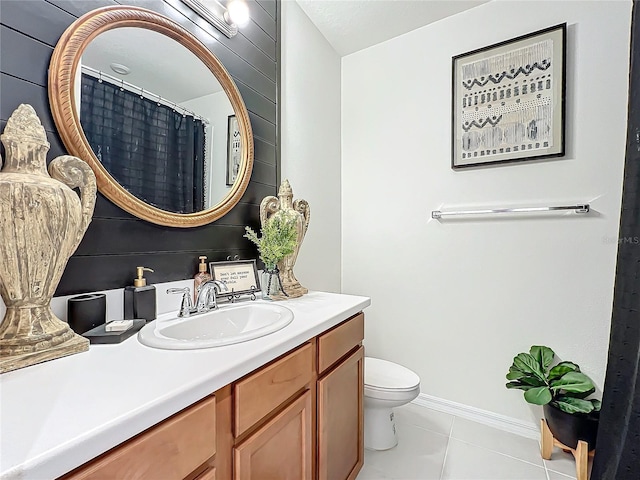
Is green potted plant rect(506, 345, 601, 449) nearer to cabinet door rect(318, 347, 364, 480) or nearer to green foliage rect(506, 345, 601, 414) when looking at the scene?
green foliage rect(506, 345, 601, 414)

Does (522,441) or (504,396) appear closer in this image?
(522,441)

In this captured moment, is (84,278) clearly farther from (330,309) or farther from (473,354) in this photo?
(473,354)

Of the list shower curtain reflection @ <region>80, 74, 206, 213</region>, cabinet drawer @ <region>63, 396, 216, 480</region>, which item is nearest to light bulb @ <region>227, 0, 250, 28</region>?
shower curtain reflection @ <region>80, 74, 206, 213</region>

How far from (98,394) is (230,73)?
56.2 inches

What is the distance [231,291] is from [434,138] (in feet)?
5.24

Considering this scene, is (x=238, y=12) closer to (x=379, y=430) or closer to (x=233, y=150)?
(x=233, y=150)

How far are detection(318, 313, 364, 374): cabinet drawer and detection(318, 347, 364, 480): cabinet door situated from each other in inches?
1.8

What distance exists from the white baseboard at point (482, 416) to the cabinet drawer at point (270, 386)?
141cm

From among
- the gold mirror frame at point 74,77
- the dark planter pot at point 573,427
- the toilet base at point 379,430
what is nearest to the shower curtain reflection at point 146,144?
the gold mirror frame at point 74,77

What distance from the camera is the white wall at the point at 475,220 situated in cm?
157

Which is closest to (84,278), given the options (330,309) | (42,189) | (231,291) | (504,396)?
(42,189)

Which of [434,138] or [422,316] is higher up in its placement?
[434,138]

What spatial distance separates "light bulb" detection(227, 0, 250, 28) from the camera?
4.69 feet

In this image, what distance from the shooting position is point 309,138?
2020 mm
